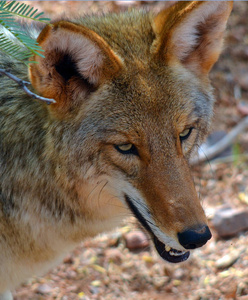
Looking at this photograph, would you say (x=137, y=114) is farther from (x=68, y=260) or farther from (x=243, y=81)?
(x=243, y=81)

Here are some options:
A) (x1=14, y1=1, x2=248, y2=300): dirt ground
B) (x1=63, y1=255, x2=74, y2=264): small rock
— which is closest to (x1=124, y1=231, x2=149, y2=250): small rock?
(x1=14, y1=1, x2=248, y2=300): dirt ground

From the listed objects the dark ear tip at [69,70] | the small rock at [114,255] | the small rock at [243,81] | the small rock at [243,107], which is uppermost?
the dark ear tip at [69,70]

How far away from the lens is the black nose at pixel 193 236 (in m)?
3.21

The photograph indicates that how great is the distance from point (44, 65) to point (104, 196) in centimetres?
125

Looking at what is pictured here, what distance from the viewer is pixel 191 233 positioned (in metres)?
3.20

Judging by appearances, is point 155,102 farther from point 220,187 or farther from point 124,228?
point 220,187

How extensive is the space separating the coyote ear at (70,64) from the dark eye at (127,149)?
1.65 feet

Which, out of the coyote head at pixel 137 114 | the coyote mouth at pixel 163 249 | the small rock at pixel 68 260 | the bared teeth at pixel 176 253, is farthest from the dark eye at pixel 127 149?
the small rock at pixel 68 260

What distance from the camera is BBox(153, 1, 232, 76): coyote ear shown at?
352cm

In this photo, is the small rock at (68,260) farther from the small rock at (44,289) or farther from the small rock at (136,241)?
the small rock at (136,241)

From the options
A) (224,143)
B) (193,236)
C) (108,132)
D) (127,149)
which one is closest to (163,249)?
(193,236)

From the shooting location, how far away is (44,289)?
5.09 metres

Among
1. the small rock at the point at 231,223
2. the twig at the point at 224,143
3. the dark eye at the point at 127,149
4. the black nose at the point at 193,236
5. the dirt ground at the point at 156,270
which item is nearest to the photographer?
the black nose at the point at 193,236

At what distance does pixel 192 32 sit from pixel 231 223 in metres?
2.83
